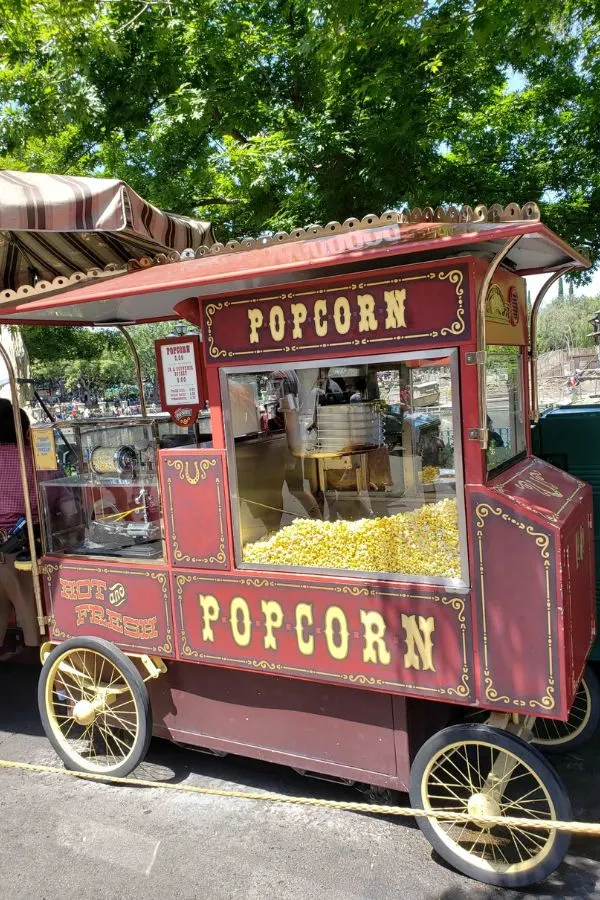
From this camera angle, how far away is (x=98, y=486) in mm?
3467

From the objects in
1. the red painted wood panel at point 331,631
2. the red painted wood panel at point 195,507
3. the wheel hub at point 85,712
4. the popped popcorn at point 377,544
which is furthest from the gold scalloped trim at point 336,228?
the wheel hub at point 85,712

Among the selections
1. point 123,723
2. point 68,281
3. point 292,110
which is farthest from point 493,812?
point 292,110

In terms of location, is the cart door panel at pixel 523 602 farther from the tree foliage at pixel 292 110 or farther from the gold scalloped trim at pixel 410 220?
the tree foliage at pixel 292 110

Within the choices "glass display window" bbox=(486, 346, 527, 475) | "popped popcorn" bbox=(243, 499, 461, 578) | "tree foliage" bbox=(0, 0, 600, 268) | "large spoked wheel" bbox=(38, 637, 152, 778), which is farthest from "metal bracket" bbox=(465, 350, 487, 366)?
"tree foliage" bbox=(0, 0, 600, 268)

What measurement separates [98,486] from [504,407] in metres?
2.09

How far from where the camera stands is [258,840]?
2855 mm

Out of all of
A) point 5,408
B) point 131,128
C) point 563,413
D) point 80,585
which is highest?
point 131,128

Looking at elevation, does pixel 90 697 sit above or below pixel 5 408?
below

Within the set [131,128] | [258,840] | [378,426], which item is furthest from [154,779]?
[131,128]

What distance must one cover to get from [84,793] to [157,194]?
6050 millimetres

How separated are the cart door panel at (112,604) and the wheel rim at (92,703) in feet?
0.46

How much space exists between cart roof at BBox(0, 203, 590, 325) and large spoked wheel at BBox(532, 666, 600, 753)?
2.12m

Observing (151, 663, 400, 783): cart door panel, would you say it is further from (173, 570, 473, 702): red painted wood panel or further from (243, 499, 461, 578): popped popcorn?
(243, 499, 461, 578): popped popcorn

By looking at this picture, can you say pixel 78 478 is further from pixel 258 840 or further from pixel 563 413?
pixel 563 413
